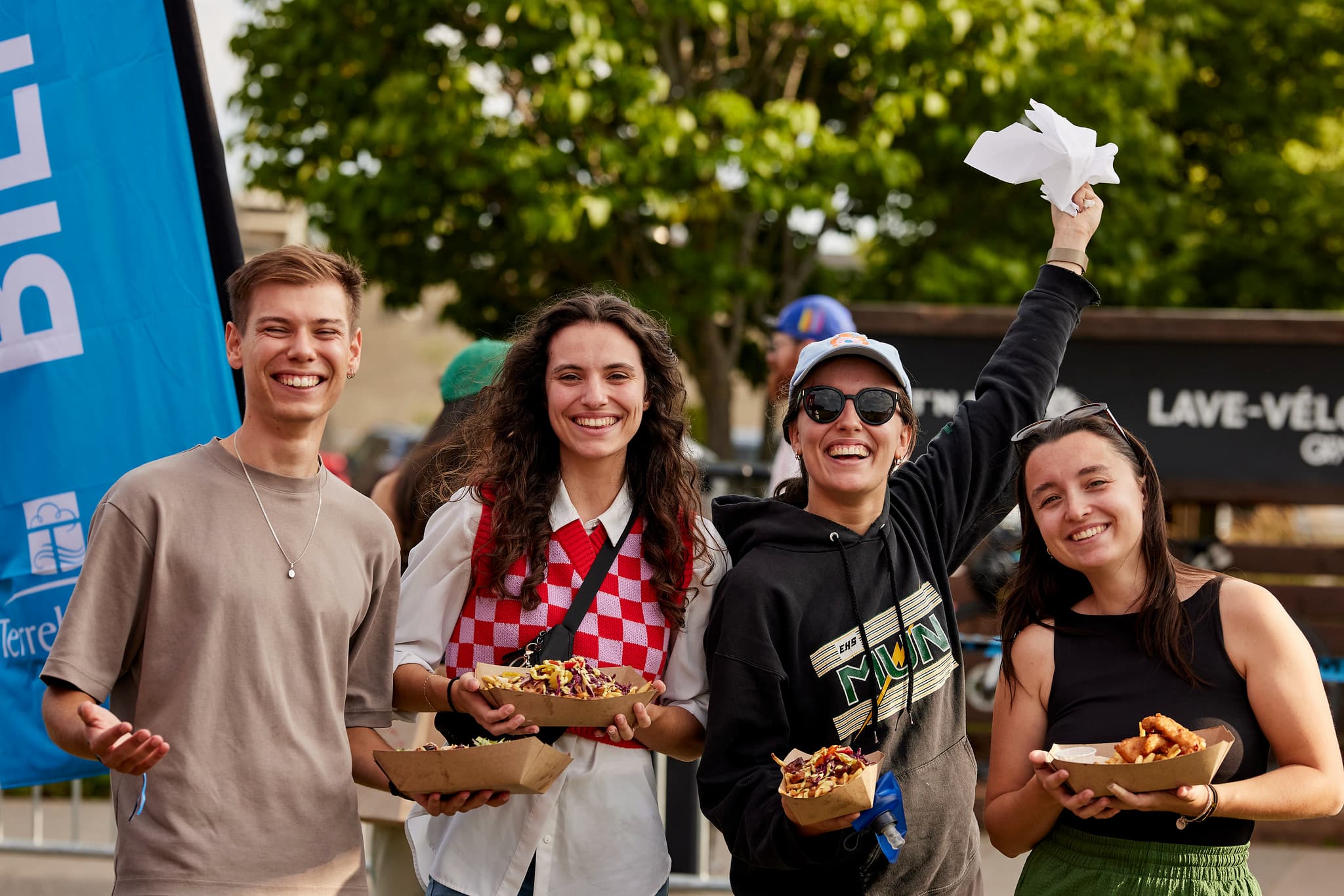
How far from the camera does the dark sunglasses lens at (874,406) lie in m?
2.84

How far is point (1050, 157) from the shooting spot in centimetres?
340

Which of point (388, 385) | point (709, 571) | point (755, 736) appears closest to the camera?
point (755, 736)

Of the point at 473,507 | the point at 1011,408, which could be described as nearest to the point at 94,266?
the point at 473,507

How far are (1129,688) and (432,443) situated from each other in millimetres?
2264

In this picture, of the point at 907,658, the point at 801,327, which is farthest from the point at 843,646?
the point at 801,327

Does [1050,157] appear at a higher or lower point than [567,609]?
higher

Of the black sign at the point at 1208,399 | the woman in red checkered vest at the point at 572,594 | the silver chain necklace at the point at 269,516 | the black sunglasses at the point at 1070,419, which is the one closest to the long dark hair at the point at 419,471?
the woman in red checkered vest at the point at 572,594

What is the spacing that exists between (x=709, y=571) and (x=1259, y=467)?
5.58 metres

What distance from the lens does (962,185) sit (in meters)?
11.9

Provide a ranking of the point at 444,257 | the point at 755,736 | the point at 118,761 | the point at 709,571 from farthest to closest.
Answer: the point at 444,257, the point at 709,571, the point at 755,736, the point at 118,761

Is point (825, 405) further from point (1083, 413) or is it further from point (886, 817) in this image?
point (886, 817)

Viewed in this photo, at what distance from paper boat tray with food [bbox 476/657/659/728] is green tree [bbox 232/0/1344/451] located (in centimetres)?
730

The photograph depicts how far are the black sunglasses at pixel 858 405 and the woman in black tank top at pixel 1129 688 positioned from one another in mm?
353

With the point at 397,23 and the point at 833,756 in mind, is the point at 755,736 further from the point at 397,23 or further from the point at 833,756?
the point at 397,23
